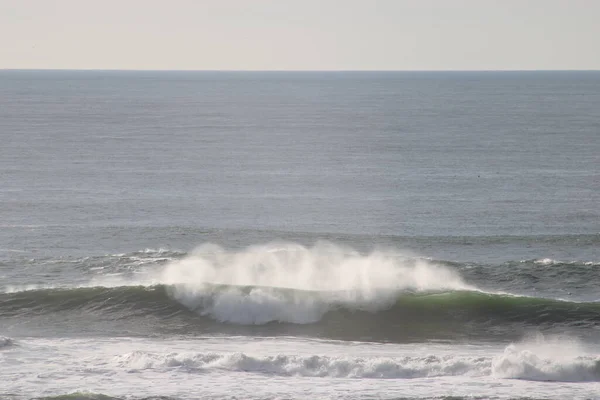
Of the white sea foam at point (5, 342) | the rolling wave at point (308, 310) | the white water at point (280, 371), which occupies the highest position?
the rolling wave at point (308, 310)

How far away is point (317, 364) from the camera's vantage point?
84.9ft

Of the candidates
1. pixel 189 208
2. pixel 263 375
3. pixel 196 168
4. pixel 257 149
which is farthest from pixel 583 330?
pixel 257 149

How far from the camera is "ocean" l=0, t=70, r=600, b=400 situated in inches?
992

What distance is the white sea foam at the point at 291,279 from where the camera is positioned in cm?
3316

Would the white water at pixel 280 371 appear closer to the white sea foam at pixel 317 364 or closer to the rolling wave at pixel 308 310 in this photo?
the white sea foam at pixel 317 364

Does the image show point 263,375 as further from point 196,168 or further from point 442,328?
point 196,168

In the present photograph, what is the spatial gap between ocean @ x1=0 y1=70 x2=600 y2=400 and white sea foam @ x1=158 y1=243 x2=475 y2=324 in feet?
0.36

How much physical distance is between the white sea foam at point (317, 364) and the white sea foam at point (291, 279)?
6.10m

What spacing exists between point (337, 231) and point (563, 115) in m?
101

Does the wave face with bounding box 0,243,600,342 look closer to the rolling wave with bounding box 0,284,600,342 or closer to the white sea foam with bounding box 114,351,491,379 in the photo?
the rolling wave with bounding box 0,284,600,342

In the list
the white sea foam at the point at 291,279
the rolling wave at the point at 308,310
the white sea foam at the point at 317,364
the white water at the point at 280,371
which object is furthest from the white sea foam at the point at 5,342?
the white sea foam at the point at 291,279

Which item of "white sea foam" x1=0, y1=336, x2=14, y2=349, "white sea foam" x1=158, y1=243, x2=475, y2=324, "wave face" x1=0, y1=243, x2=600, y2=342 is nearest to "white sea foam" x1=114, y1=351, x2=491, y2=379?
"white sea foam" x1=0, y1=336, x2=14, y2=349

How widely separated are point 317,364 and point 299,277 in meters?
11.4

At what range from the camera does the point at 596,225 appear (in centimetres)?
4831
